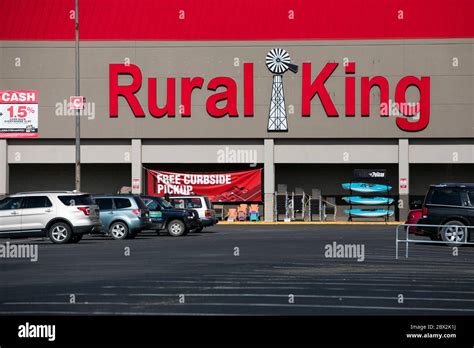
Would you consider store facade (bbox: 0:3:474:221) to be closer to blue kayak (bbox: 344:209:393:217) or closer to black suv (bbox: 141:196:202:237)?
blue kayak (bbox: 344:209:393:217)

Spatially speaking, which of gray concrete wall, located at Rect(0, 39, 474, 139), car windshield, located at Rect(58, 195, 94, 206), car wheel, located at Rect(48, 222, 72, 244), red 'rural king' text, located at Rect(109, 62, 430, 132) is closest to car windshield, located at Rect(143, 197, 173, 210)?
car windshield, located at Rect(58, 195, 94, 206)

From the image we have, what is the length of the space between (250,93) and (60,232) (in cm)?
2921

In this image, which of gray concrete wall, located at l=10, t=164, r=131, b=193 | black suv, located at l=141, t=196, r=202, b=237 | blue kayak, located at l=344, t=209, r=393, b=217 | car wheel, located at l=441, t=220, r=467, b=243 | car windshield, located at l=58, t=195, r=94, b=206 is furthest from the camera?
gray concrete wall, located at l=10, t=164, r=131, b=193

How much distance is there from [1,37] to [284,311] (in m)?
49.5

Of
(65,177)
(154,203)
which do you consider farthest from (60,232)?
(65,177)

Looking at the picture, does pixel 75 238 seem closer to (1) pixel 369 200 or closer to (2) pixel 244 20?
(1) pixel 369 200

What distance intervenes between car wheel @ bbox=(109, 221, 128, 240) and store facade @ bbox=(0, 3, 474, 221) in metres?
23.4

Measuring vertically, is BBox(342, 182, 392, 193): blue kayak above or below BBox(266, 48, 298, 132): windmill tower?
below

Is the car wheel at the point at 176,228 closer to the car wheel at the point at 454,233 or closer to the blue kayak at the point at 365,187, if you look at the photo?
the car wheel at the point at 454,233

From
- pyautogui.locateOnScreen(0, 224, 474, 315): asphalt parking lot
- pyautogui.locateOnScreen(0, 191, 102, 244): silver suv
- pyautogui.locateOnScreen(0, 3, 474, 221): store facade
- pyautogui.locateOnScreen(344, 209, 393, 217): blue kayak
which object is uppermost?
pyautogui.locateOnScreen(0, 3, 474, 221): store facade

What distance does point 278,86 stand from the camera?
5997 centimetres

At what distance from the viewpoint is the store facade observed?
59.3 m

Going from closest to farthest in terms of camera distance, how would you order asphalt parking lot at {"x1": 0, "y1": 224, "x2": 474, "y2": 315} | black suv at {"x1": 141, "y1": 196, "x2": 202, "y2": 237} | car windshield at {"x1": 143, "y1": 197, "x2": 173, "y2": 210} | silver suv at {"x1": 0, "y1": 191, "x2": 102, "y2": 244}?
asphalt parking lot at {"x1": 0, "y1": 224, "x2": 474, "y2": 315}
silver suv at {"x1": 0, "y1": 191, "x2": 102, "y2": 244}
black suv at {"x1": 141, "y1": 196, "x2": 202, "y2": 237}
car windshield at {"x1": 143, "y1": 197, "x2": 173, "y2": 210}
